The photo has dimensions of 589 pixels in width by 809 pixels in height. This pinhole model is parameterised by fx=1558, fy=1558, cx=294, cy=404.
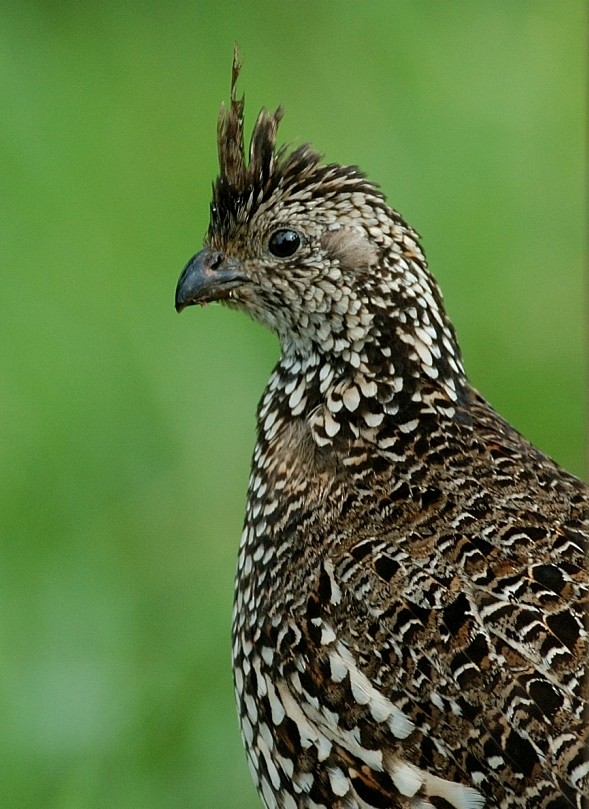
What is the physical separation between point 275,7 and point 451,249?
1.25m

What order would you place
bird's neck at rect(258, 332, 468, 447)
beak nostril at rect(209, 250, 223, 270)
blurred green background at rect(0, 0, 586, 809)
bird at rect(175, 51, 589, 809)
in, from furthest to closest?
blurred green background at rect(0, 0, 586, 809), beak nostril at rect(209, 250, 223, 270), bird's neck at rect(258, 332, 468, 447), bird at rect(175, 51, 589, 809)

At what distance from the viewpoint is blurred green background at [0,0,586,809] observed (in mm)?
5555

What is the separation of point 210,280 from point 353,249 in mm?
414

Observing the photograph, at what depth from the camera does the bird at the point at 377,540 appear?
3.41m

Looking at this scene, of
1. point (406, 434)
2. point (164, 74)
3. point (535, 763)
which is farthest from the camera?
point (164, 74)

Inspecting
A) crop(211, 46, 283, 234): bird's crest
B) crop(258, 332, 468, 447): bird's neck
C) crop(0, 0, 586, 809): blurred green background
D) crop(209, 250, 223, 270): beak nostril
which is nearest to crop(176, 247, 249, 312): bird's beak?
crop(209, 250, 223, 270): beak nostril

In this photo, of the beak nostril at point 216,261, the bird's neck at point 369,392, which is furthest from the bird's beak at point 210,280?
the bird's neck at point 369,392

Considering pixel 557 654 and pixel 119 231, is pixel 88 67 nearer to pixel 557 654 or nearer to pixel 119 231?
pixel 119 231

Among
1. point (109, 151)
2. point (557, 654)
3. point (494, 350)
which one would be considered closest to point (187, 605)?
point (494, 350)

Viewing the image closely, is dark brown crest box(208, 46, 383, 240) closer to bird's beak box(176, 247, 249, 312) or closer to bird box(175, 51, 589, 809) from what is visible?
bird box(175, 51, 589, 809)

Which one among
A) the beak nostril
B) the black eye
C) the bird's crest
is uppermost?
the bird's crest

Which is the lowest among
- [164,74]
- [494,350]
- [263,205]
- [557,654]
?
[557,654]

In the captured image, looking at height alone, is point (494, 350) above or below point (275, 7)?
below

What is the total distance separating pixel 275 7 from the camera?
19.7 feet
